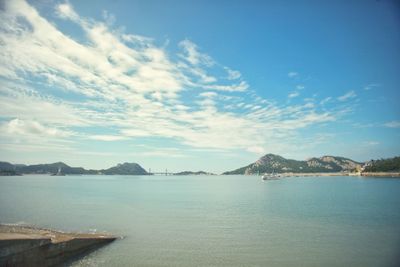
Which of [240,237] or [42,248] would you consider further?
A: [240,237]

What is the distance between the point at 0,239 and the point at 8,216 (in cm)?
3924

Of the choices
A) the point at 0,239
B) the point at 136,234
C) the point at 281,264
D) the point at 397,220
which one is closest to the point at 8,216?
the point at 136,234

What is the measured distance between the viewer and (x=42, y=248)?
84.2ft

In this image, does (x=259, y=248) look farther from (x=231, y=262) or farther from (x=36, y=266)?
(x=36, y=266)

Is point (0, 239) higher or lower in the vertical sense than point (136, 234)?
higher

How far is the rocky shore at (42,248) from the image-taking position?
22.1 m

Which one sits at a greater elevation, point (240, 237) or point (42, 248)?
point (42, 248)

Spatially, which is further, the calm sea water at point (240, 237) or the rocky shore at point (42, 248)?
the calm sea water at point (240, 237)

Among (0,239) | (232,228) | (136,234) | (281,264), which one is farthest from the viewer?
Result: (232,228)

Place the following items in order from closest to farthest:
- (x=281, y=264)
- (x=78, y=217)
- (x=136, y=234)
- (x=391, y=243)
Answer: (x=281, y=264) < (x=391, y=243) < (x=136, y=234) < (x=78, y=217)

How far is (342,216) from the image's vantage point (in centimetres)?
5347

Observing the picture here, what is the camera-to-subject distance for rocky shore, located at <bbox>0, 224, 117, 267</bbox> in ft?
72.6

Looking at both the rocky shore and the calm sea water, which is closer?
the rocky shore

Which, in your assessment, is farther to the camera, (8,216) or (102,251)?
(8,216)
